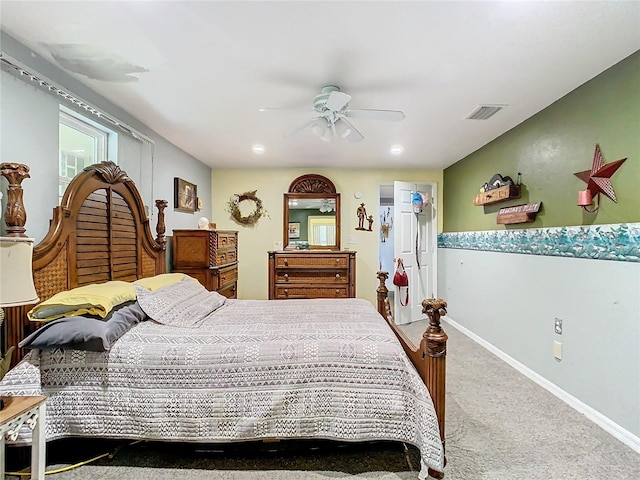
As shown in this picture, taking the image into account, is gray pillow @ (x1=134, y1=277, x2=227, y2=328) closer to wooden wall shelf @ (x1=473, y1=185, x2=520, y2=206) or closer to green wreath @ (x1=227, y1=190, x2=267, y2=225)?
green wreath @ (x1=227, y1=190, x2=267, y2=225)

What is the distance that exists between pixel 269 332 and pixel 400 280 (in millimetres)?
3077

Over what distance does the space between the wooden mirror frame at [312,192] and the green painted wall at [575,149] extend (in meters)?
2.12

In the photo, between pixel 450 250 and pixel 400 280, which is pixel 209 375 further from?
pixel 450 250

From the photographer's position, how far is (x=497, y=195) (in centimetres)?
346

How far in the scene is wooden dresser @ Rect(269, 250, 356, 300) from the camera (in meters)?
4.46

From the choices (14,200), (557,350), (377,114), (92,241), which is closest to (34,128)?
(14,200)

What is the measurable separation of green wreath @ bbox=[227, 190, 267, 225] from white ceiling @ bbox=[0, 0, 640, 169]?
2.10 metres

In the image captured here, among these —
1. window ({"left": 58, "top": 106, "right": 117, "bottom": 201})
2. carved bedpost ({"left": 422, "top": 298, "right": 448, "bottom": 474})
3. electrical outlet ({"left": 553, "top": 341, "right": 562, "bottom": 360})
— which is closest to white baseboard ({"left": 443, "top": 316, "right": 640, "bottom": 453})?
electrical outlet ({"left": 553, "top": 341, "right": 562, "bottom": 360})

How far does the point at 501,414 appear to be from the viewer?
231 centimetres

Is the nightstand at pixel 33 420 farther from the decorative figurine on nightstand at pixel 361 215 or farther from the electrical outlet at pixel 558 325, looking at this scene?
the decorative figurine on nightstand at pixel 361 215

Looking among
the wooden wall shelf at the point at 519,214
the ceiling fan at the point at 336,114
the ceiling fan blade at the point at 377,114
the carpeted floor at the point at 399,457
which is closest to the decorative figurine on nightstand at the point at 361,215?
the wooden wall shelf at the point at 519,214

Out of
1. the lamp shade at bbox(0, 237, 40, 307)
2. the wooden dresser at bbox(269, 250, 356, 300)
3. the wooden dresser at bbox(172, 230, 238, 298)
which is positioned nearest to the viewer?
the lamp shade at bbox(0, 237, 40, 307)

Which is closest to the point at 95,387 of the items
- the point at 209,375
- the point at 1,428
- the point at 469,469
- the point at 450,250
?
the point at 1,428

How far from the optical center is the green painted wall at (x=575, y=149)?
6.72 feet
